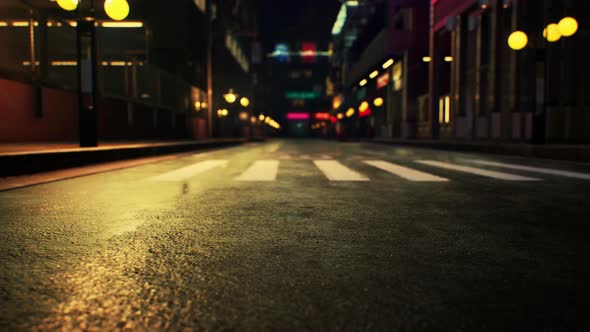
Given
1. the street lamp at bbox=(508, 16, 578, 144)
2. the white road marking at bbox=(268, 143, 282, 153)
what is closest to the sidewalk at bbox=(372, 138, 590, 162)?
the street lamp at bbox=(508, 16, 578, 144)

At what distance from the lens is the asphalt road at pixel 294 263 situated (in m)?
1.64

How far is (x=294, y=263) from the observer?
2.33 m

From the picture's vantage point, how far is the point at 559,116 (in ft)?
56.8

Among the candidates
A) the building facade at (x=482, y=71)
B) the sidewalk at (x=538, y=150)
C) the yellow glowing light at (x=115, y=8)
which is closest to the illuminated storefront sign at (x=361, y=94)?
the building facade at (x=482, y=71)

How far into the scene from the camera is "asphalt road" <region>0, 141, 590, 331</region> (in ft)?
5.40

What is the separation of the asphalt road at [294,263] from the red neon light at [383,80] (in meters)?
37.9

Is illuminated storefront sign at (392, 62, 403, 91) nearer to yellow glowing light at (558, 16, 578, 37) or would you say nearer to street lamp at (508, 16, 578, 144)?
street lamp at (508, 16, 578, 144)

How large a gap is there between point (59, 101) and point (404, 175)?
40.4 feet

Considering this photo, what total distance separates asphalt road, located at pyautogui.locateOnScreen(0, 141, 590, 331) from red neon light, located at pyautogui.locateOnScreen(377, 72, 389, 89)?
124ft

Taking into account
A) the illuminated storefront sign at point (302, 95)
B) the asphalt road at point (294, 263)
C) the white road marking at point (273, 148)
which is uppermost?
the illuminated storefront sign at point (302, 95)

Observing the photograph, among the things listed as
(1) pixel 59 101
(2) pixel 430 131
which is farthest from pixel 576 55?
(1) pixel 59 101

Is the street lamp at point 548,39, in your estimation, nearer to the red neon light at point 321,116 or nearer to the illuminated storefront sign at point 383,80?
the illuminated storefront sign at point 383,80

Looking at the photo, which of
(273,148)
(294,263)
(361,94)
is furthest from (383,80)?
(294,263)

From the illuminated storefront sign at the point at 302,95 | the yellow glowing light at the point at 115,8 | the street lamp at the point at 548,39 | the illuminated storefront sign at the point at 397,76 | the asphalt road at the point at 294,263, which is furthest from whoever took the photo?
the illuminated storefront sign at the point at 302,95
